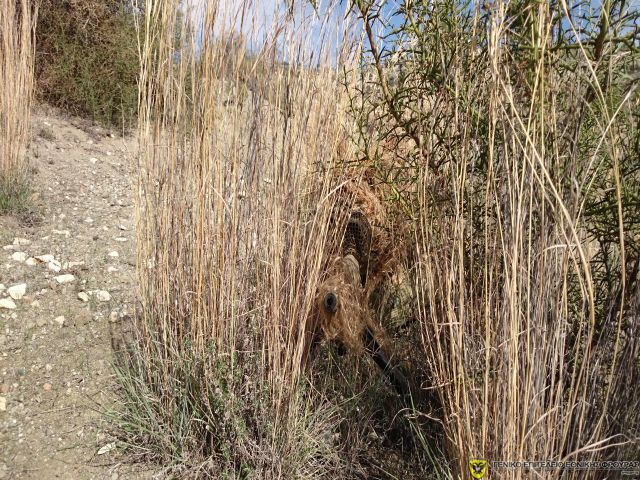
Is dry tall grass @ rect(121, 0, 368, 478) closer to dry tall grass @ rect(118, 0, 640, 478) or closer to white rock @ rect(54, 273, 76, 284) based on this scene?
dry tall grass @ rect(118, 0, 640, 478)

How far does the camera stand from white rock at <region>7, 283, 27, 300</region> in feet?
9.26

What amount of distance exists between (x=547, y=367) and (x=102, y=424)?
5.57 ft

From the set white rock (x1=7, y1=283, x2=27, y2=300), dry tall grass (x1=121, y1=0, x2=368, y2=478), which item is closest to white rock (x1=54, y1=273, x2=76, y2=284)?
white rock (x1=7, y1=283, x2=27, y2=300)

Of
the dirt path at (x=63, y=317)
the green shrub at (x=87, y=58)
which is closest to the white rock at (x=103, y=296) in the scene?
the dirt path at (x=63, y=317)

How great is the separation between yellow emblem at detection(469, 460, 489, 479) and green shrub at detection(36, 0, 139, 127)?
208 inches

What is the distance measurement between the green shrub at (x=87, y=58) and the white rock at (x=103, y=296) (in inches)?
126

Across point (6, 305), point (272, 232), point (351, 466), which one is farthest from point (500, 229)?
point (6, 305)

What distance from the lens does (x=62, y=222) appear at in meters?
3.79

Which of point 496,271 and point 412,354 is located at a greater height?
point 496,271

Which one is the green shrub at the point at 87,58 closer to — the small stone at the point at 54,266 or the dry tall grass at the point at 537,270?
the small stone at the point at 54,266

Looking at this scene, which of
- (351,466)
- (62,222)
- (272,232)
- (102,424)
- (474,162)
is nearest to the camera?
(474,162)

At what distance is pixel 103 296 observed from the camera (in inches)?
115

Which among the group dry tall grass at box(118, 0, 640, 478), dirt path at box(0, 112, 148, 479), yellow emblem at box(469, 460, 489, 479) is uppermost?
dry tall grass at box(118, 0, 640, 478)

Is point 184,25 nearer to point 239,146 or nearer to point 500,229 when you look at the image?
point 239,146
